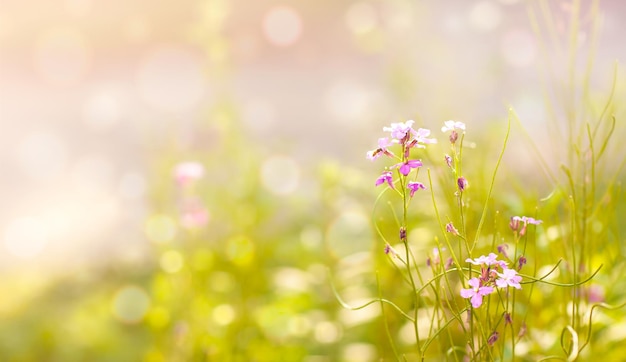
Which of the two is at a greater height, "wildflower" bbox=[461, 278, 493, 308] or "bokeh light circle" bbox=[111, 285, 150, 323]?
"bokeh light circle" bbox=[111, 285, 150, 323]

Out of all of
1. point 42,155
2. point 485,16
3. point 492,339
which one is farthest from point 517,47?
point 42,155

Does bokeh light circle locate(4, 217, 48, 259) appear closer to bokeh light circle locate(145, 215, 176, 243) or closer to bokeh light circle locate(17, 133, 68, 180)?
bokeh light circle locate(17, 133, 68, 180)

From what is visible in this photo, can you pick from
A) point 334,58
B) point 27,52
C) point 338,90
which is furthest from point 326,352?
point 27,52

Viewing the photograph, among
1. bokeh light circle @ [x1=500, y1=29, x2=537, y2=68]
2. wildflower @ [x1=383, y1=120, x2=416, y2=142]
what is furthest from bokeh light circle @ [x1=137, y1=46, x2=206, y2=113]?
wildflower @ [x1=383, y1=120, x2=416, y2=142]

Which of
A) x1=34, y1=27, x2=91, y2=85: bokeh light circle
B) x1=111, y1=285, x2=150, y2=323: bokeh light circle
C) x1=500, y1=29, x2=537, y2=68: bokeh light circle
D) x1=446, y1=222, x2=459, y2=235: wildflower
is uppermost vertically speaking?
x1=34, y1=27, x2=91, y2=85: bokeh light circle

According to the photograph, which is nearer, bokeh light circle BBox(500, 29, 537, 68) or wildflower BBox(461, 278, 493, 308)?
wildflower BBox(461, 278, 493, 308)

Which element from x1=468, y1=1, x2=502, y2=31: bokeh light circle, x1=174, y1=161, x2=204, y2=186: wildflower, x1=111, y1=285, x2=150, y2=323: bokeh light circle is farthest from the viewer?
x1=468, y1=1, x2=502, y2=31: bokeh light circle

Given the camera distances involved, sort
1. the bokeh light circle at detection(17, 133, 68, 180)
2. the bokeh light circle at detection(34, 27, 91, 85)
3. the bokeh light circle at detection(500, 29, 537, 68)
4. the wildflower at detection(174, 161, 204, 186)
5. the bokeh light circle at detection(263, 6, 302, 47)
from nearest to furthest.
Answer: the wildflower at detection(174, 161, 204, 186) → the bokeh light circle at detection(500, 29, 537, 68) → the bokeh light circle at detection(17, 133, 68, 180) → the bokeh light circle at detection(34, 27, 91, 85) → the bokeh light circle at detection(263, 6, 302, 47)

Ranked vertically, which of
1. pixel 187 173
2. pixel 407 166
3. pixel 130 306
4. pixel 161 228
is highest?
pixel 130 306

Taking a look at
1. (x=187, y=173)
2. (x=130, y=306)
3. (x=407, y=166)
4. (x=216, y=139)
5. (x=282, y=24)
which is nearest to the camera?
(x=407, y=166)

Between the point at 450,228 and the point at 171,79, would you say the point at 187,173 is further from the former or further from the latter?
the point at 171,79
